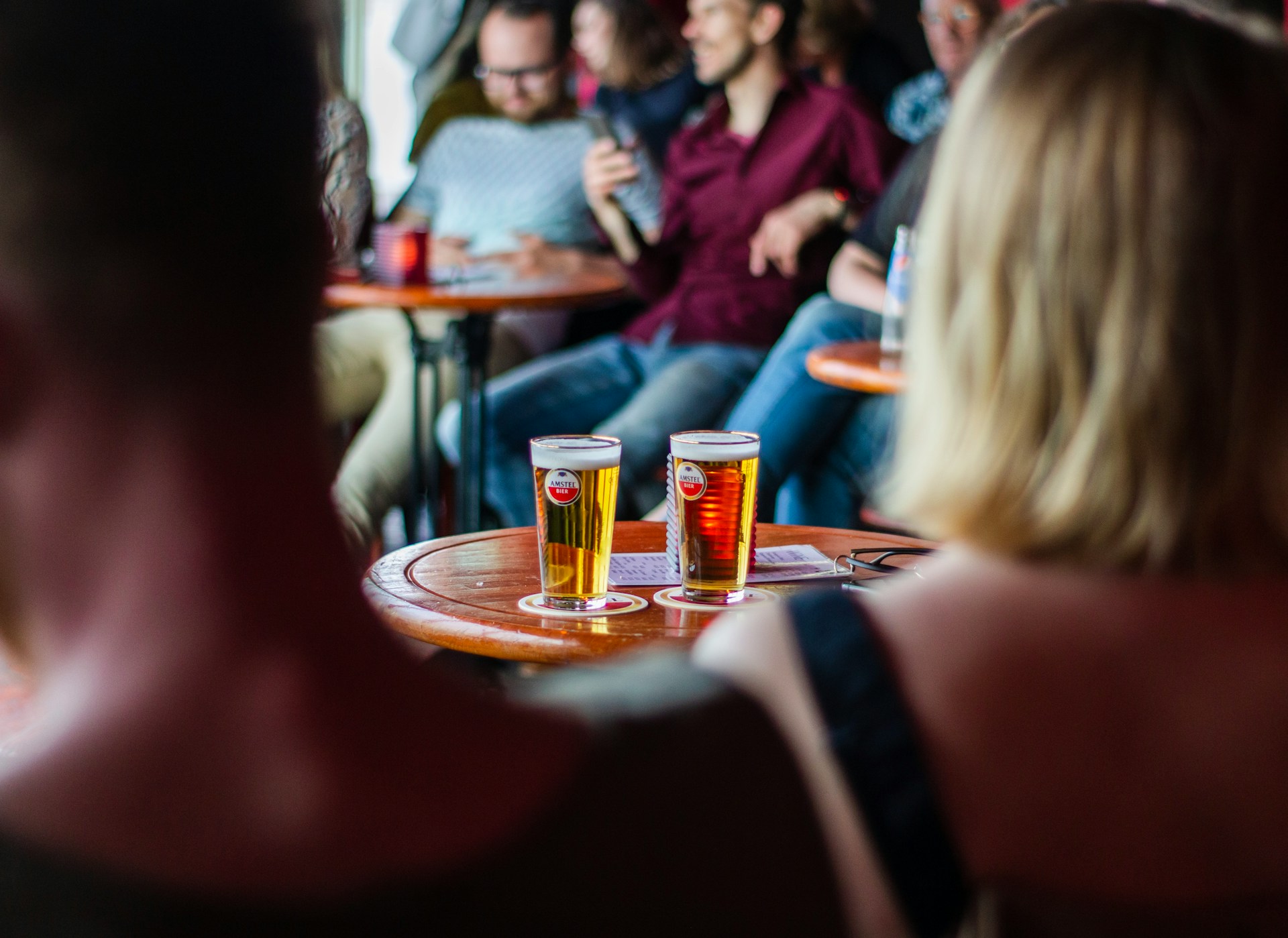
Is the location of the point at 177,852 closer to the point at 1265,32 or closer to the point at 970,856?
the point at 970,856

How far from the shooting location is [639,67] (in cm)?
461

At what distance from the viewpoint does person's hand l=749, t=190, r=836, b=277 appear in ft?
10.6

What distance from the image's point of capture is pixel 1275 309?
623 mm

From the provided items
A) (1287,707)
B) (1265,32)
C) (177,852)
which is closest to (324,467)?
(177,852)

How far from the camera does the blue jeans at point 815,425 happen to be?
2838mm

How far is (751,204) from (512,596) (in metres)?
2.31

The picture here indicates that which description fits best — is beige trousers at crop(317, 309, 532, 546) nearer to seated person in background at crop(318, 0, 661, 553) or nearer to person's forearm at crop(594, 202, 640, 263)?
seated person in background at crop(318, 0, 661, 553)

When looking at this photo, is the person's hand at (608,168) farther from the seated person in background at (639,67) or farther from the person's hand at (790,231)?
the seated person in background at (639,67)

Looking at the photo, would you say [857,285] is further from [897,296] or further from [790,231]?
[897,296]

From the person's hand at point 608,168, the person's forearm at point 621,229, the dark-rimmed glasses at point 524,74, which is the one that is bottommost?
the person's forearm at point 621,229

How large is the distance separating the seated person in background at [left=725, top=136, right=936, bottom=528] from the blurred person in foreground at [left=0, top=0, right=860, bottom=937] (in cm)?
245

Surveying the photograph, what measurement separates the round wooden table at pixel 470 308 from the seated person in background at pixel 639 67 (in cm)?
137

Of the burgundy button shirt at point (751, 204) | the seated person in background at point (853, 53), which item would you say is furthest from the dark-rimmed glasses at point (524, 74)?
the seated person in background at point (853, 53)

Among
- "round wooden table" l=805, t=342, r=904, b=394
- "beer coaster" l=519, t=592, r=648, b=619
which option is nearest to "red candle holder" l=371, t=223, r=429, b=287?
"round wooden table" l=805, t=342, r=904, b=394
